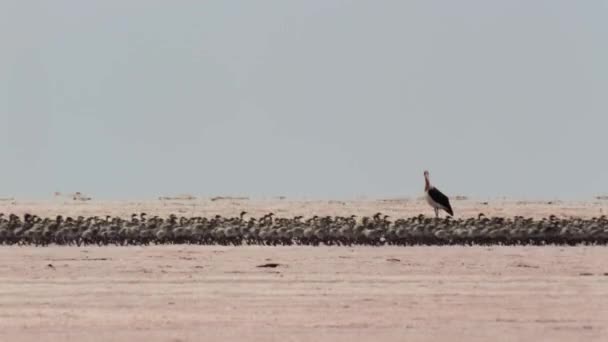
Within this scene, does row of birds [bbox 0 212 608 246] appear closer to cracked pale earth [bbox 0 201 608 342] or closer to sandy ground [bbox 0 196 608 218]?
cracked pale earth [bbox 0 201 608 342]

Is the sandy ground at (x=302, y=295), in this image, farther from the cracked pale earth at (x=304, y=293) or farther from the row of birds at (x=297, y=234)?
the row of birds at (x=297, y=234)

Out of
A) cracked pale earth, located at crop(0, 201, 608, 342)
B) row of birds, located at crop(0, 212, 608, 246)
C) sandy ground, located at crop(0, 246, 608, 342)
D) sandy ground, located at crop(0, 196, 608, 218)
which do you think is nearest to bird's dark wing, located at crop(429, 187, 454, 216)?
row of birds, located at crop(0, 212, 608, 246)

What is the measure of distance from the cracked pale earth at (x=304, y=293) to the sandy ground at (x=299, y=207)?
15.5 meters

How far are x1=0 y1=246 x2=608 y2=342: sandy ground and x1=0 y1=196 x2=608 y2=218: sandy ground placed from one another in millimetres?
16446

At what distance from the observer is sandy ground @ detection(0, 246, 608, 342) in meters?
16.2

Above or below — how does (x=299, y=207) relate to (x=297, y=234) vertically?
above

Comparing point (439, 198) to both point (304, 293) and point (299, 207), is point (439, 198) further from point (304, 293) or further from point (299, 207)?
point (304, 293)

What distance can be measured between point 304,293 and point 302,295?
267mm

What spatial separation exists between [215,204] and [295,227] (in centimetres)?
1789

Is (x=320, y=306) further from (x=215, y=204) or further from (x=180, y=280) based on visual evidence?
(x=215, y=204)

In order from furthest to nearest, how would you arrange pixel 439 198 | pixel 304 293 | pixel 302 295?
1. pixel 439 198
2. pixel 304 293
3. pixel 302 295

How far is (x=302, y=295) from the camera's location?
1964cm

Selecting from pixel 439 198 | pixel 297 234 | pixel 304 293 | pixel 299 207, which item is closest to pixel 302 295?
pixel 304 293

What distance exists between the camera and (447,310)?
1792 cm
